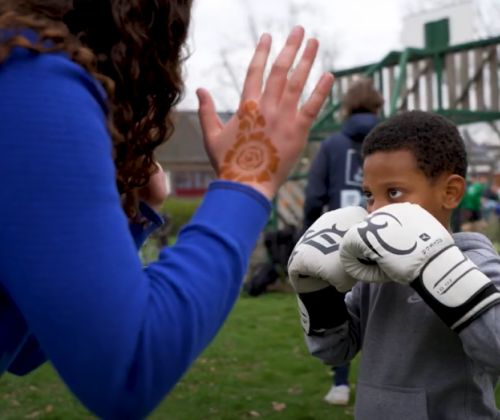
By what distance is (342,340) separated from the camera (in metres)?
2.08

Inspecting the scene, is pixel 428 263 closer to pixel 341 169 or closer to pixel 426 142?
pixel 426 142

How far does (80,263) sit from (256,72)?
0.44m

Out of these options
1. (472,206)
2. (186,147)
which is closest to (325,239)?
(472,206)

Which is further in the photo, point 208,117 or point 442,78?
point 442,78

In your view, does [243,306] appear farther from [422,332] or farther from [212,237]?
[212,237]

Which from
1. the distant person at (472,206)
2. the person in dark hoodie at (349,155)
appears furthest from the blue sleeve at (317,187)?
the distant person at (472,206)

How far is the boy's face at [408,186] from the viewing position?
1905 millimetres

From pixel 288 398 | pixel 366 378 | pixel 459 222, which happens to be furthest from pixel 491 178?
pixel 366 378

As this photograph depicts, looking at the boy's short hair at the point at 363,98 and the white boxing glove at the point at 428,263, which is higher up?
the white boxing glove at the point at 428,263

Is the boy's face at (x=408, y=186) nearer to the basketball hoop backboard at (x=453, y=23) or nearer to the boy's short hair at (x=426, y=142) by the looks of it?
the boy's short hair at (x=426, y=142)

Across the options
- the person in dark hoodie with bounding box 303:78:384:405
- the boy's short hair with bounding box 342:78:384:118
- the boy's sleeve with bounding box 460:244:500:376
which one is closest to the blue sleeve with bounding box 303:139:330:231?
the person in dark hoodie with bounding box 303:78:384:405

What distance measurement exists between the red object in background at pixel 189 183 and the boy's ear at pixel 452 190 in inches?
1731

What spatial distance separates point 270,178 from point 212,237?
148 millimetres

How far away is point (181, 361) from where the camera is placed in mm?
914
